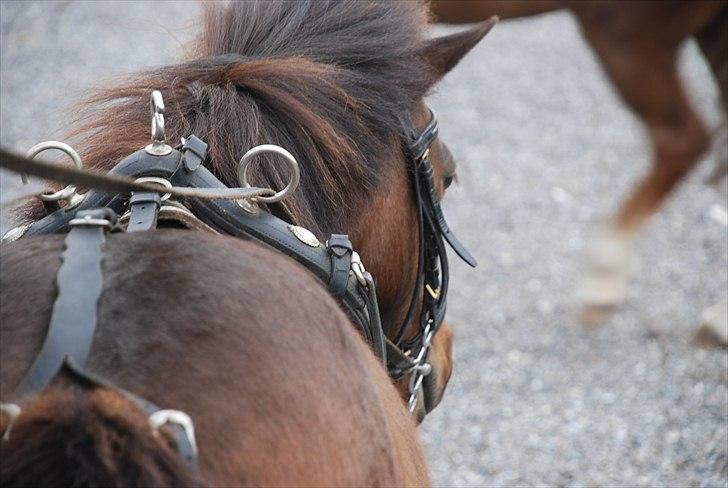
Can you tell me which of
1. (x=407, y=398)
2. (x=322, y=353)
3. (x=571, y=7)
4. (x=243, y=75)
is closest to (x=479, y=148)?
(x=571, y=7)

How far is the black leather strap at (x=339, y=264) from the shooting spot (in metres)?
1.17

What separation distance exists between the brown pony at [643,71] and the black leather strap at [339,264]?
8.24 feet

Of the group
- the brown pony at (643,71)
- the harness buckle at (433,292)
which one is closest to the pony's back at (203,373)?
the harness buckle at (433,292)

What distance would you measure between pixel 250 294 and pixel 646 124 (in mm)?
3217

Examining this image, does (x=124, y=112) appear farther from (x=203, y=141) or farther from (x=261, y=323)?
(x=261, y=323)

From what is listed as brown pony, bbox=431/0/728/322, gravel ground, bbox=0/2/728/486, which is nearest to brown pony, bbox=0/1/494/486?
gravel ground, bbox=0/2/728/486

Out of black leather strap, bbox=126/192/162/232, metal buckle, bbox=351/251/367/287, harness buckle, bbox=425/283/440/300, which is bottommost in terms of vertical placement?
harness buckle, bbox=425/283/440/300

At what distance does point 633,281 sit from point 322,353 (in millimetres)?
3122

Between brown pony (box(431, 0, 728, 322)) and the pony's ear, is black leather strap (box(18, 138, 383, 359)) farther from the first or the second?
brown pony (box(431, 0, 728, 322))

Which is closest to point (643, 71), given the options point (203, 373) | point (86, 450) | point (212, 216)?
point (212, 216)

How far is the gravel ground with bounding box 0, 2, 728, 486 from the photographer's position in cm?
289

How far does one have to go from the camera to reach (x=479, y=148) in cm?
476

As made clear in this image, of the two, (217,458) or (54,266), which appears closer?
(217,458)

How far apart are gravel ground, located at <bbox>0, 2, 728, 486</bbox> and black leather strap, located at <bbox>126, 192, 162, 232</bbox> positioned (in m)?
0.62
